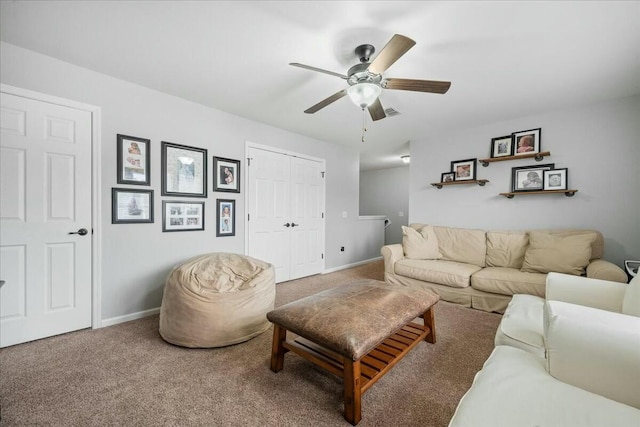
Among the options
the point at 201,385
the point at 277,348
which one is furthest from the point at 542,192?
the point at 201,385

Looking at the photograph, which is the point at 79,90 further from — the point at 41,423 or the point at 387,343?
the point at 387,343

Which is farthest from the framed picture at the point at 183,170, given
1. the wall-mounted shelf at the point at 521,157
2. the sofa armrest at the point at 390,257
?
the wall-mounted shelf at the point at 521,157

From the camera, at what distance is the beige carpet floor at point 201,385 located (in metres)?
1.39

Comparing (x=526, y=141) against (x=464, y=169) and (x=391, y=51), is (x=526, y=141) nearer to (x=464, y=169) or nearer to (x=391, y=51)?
(x=464, y=169)

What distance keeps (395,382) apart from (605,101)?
3.90 m

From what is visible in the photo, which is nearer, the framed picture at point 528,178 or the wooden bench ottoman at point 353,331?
the wooden bench ottoman at point 353,331

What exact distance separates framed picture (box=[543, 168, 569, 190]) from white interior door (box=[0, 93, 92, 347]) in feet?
16.9

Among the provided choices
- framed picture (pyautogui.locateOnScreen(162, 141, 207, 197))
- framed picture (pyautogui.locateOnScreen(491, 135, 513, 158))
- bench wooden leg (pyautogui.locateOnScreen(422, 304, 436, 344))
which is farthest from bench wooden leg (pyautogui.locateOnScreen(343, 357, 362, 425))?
framed picture (pyautogui.locateOnScreen(491, 135, 513, 158))

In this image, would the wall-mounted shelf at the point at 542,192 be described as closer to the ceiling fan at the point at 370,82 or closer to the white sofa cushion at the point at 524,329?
the white sofa cushion at the point at 524,329

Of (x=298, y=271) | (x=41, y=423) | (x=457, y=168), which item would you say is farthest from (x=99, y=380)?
(x=457, y=168)

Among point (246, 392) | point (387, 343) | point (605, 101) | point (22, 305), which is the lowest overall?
point (246, 392)

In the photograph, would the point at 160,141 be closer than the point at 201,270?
No

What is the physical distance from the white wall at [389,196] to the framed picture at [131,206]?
19.1 feet

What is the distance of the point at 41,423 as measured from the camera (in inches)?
52.7
